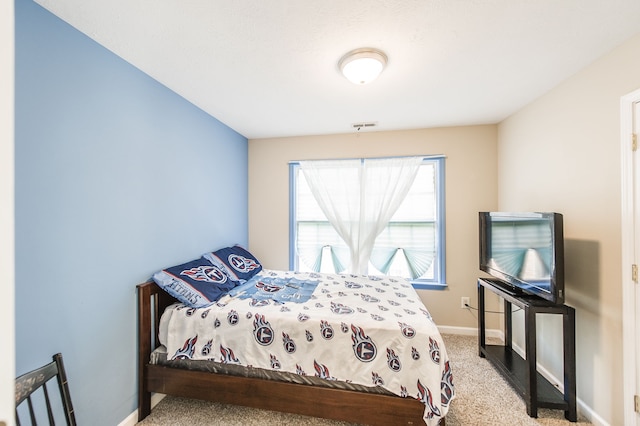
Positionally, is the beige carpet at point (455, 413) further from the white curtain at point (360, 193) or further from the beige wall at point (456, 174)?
the white curtain at point (360, 193)

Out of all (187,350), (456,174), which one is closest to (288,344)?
(187,350)

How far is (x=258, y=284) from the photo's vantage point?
245 centimetres

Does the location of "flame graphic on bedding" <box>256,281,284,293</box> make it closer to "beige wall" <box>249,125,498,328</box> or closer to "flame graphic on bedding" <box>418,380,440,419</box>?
"flame graphic on bedding" <box>418,380,440,419</box>

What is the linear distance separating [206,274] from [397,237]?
2.26m

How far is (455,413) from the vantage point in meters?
1.77

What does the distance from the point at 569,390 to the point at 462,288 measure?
1286 millimetres

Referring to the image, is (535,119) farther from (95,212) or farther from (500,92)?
(95,212)

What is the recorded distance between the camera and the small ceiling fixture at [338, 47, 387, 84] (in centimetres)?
156

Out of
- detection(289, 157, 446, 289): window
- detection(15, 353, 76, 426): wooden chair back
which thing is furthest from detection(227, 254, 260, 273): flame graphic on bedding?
detection(15, 353, 76, 426): wooden chair back

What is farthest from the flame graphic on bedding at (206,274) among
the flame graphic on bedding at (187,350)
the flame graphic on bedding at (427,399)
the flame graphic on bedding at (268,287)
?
the flame graphic on bedding at (427,399)

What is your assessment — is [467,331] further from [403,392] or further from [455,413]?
[403,392]

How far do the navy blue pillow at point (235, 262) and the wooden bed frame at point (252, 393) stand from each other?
625mm

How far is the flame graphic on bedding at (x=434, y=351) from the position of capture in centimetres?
148

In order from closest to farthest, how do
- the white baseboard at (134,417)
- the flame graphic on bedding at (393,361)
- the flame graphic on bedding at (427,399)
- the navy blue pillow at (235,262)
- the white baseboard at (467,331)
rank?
the flame graphic on bedding at (427,399), the flame graphic on bedding at (393,361), the white baseboard at (134,417), the navy blue pillow at (235,262), the white baseboard at (467,331)
